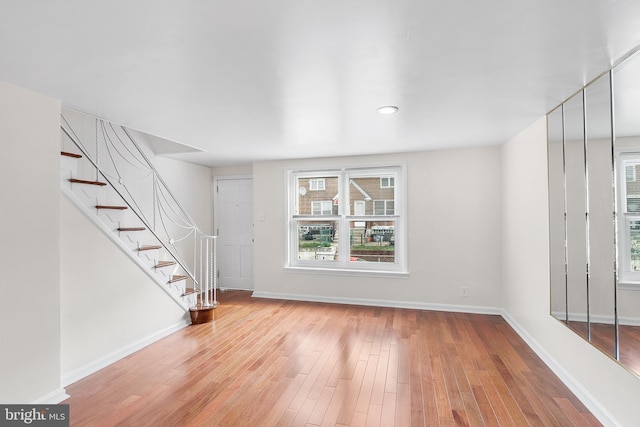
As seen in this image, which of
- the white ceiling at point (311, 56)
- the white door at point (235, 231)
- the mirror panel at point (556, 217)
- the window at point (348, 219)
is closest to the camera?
the white ceiling at point (311, 56)

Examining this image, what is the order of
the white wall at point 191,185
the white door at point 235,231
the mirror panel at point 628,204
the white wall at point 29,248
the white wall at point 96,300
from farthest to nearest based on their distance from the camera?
the white door at point 235,231, the white wall at point 191,185, the white wall at point 96,300, the white wall at point 29,248, the mirror panel at point 628,204

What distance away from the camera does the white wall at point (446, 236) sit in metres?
4.45

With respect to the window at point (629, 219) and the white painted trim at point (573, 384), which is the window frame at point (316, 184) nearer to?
the white painted trim at point (573, 384)

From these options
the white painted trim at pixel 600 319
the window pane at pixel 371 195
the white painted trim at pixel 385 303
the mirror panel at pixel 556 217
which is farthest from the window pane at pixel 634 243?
the window pane at pixel 371 195

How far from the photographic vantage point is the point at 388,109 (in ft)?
9.06

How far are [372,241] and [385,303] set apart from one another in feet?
3.08

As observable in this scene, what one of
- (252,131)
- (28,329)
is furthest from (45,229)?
→ (252,131)

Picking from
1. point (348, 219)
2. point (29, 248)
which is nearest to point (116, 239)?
point (29, 248)

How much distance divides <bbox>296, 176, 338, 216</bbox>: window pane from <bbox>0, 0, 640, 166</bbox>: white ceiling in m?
2.12

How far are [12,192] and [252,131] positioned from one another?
79.4 inches

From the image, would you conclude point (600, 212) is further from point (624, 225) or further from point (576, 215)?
point (576, 215)

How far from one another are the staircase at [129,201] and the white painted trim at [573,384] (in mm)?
3685

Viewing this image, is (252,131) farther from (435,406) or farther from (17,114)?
(435,406)

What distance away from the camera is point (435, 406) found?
2.32 meters
